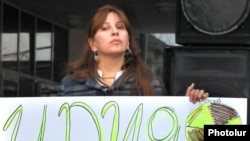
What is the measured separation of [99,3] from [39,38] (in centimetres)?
219

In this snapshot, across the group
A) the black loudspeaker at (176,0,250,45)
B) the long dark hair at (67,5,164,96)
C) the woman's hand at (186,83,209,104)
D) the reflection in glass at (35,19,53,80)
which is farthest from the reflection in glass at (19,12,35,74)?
the woman's hand at (186,83,209,104)

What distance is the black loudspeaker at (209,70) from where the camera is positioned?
2.88 m

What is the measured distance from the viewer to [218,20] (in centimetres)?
299

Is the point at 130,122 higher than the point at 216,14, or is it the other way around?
the point at 216,14

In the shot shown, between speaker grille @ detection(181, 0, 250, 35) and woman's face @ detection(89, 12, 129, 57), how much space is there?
628mm

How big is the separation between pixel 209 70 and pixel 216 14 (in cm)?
28

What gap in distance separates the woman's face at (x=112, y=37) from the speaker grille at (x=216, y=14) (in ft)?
2.06

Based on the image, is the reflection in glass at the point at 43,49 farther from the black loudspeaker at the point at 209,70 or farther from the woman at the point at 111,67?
the woman at the point at 111,67

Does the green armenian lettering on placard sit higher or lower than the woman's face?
lower

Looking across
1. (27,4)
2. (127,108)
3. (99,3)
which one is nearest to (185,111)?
(127,108)

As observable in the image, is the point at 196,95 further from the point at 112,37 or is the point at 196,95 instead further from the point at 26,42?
the point at 26,42

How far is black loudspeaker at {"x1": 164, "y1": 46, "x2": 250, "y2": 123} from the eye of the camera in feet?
9.44

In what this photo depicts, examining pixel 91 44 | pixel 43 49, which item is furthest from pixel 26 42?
pixel 91 44

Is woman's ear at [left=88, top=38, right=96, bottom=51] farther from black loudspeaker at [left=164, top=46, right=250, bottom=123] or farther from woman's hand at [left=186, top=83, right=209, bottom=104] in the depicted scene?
black loudspeaker at [left=164, top=46, right=250, bottom=123]
